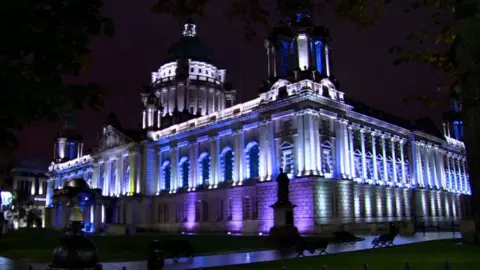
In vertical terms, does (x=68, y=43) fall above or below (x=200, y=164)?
below

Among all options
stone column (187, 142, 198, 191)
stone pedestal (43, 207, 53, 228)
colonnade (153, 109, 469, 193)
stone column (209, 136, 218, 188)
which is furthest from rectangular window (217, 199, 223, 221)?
stone pedestal (43, 207, 53, 228)

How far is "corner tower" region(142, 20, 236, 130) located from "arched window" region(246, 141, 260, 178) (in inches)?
945

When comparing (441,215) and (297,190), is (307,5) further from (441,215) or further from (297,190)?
(441,215)

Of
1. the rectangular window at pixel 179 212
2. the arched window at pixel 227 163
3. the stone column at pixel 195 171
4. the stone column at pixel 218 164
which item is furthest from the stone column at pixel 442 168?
Answer: the rectangular window at pixel 179 212

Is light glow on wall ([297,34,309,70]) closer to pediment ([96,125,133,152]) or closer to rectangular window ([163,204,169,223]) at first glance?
rectangular window ([163,204,169,223])

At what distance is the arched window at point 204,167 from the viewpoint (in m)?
66.5

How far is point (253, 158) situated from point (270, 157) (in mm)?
4824

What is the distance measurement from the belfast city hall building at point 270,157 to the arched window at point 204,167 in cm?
15

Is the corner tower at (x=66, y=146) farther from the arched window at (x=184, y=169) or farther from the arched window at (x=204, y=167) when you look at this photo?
the arched window at (x=204, y=167)

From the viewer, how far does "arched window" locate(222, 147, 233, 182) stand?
62519 millimetres

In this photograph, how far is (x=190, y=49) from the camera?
93000 mm

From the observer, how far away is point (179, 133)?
7038cm

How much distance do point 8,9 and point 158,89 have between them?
83967 mm

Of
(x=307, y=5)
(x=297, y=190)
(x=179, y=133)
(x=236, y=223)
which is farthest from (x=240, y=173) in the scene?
(x=307, y=5)
